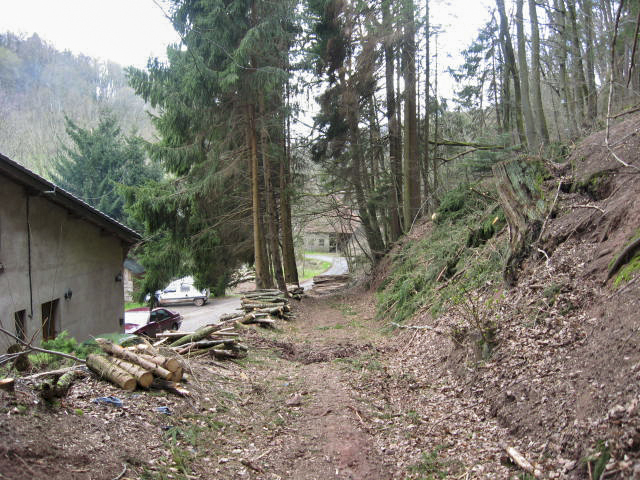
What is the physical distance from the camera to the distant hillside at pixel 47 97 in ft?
81.4

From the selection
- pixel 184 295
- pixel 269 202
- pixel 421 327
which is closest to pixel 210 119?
pixel 269 202

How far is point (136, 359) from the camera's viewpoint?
6.31m

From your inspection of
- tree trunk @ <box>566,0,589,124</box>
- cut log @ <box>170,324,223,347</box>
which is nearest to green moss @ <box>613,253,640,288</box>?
cut log @ <box>170,324,223,347</box>

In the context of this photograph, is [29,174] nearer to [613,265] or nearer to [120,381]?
[120,381]

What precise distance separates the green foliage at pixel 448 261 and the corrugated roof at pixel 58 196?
345 inches

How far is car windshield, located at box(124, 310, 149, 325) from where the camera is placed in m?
18.0

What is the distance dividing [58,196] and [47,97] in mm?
28033

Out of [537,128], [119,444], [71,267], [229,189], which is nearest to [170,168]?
[229,189]

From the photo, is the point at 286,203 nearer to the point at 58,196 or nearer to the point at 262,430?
the point at 58,196

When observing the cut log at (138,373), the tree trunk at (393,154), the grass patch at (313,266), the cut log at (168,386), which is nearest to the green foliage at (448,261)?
the tree trunk at (393,154)

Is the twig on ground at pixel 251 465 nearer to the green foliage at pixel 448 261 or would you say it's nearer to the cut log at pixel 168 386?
the cut log at pixel 168 386

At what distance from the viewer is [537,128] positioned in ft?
49.9

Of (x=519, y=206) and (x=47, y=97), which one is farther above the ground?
(x=47, y=97)

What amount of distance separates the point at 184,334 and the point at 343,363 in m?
3.34
